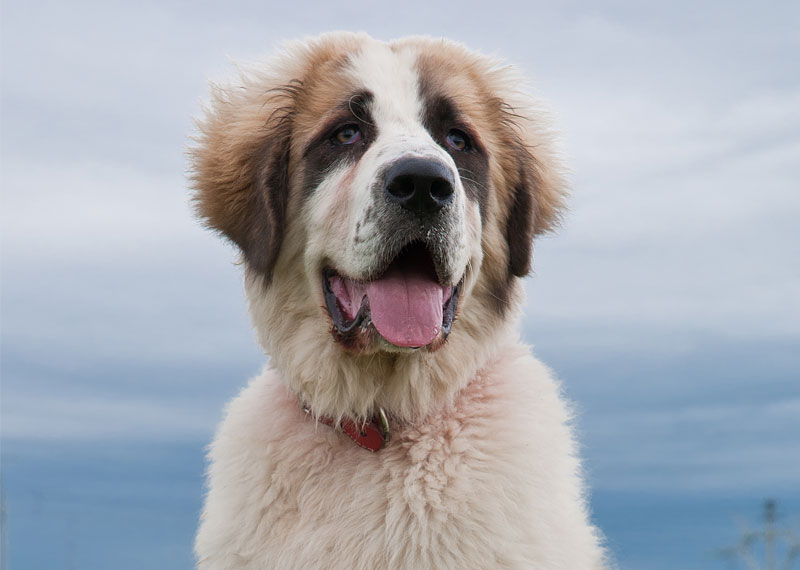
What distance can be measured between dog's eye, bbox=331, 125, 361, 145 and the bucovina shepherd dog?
1 cm

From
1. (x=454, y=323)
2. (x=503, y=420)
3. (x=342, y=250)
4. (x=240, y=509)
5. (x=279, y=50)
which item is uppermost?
(x=279, y=50)

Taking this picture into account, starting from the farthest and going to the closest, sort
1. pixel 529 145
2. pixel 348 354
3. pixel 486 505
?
pixel 529 145 → pixel 348 354 → pixel 486 505

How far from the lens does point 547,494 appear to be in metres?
4.88

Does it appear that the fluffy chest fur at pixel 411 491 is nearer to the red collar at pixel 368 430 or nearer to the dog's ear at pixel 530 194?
the red collar at pixel 368 430

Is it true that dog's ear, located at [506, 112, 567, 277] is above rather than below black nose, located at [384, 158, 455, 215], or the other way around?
below

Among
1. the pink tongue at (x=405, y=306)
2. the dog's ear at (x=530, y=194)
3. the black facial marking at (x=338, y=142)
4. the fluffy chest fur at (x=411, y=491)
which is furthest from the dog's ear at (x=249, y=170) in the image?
the dog's ear at (x=530, y=194)

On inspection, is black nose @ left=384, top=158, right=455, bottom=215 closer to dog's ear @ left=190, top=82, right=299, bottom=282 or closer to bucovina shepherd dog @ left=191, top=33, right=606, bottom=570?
bucovina shepherd dog @ left=191, top=33, right=606, bottom=570

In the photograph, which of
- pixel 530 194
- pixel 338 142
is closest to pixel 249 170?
pixel 338 142

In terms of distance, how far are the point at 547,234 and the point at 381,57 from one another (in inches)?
64.0

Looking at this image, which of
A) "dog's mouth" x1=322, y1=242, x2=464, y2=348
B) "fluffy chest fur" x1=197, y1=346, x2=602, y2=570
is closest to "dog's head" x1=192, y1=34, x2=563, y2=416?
"dog's mouth" x1=322, y1=242, x2=464, y2=348

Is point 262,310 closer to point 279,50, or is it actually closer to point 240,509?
point 240,509

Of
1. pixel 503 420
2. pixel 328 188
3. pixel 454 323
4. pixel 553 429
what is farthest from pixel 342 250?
pixel 553 429

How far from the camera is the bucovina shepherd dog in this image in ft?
15.2

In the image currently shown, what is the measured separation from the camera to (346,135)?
5.18m
